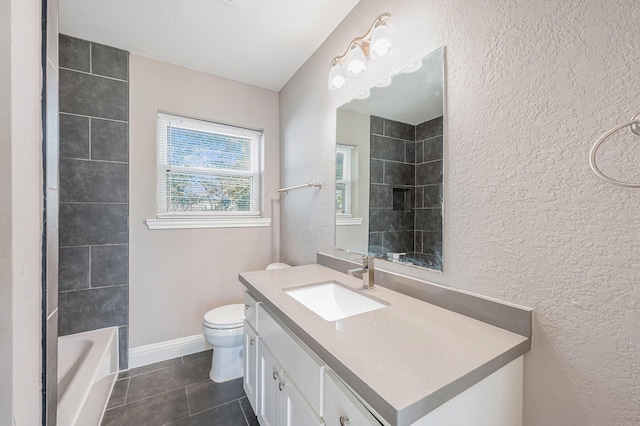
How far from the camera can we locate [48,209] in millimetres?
625

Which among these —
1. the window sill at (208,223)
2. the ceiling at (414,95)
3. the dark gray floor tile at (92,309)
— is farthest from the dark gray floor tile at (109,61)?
the ceiling at (414,95)

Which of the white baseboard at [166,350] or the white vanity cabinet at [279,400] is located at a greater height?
the white vanity cabinet at [279,400]

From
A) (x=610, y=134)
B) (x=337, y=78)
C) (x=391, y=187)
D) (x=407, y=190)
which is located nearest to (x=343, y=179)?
(x=391, y=187)

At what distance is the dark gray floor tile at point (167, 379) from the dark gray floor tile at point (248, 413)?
1.34 feet

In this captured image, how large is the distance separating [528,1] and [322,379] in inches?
52.0

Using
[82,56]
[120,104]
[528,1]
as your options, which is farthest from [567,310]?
[82,56]

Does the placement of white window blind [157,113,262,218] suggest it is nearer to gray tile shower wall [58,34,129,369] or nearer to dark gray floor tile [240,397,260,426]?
gray tile shower wall [58,34,129,369]

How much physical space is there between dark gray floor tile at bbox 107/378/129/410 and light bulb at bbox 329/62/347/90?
239 centimetres

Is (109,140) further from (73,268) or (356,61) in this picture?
(356,61)

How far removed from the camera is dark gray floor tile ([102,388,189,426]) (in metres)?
1.45

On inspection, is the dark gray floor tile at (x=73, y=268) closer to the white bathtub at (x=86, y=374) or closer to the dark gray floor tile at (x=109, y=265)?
the dark gray floor tile at (x=109, y=265)

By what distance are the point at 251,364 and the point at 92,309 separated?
1329 mm

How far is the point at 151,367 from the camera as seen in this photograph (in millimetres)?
1960

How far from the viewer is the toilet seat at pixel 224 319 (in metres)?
1.75
